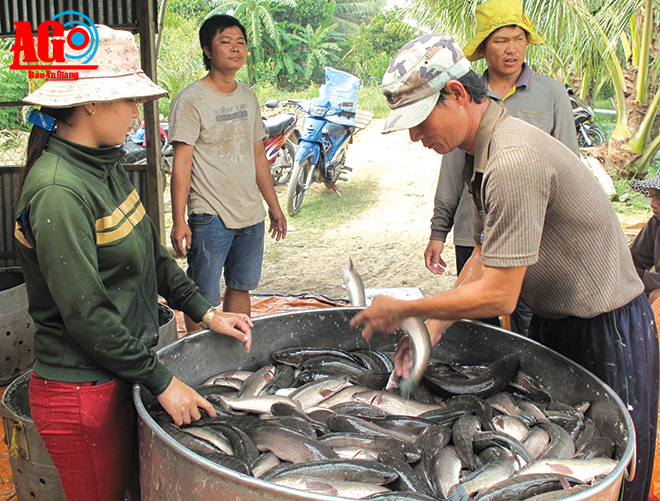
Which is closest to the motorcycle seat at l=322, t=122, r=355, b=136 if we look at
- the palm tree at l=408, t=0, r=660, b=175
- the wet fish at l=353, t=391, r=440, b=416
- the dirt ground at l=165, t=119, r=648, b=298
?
the dirt ground at l=165, t=119, r=648, b=298

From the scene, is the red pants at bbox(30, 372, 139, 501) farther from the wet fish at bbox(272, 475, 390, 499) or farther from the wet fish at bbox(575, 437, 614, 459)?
the wet fish at bbox(575, 437, 614, 459)

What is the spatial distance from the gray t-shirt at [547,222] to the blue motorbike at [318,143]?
19.7 ft

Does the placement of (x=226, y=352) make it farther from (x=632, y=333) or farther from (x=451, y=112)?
(x=632, y=333)

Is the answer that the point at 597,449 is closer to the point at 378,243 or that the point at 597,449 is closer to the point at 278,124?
the point at 378,243

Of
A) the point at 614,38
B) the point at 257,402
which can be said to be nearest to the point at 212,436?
the point at 257,402

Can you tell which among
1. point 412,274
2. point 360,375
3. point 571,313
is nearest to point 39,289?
point 360,375

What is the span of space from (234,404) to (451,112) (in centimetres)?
135

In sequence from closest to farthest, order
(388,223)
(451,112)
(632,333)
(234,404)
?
(451,112), (632,333), (234,404), (388,223)

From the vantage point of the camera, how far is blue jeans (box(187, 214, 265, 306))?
11.8ft

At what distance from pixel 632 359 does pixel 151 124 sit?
139 inches

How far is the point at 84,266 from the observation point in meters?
1.52

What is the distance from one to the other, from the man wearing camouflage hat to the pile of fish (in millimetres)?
254

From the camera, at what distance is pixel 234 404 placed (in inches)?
84.0

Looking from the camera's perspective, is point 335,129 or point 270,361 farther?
point 335,129
